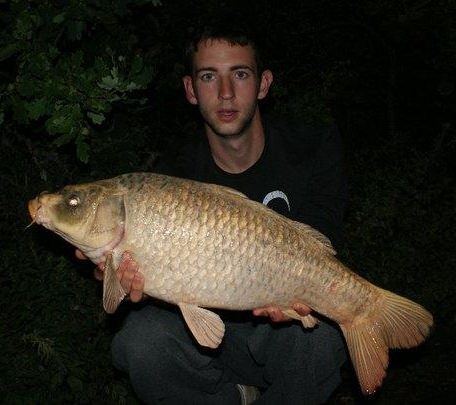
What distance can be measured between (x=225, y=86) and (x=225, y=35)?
279 millimetres

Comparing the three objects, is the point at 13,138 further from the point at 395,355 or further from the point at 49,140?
the point at 395,355

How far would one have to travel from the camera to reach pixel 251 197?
2.59 metres

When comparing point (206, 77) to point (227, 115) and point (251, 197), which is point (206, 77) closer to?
point (227, 115)

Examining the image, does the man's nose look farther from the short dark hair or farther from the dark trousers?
the dark trousers

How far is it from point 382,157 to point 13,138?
7.78 ft

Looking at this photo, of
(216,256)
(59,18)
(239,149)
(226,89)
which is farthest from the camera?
(239,149)

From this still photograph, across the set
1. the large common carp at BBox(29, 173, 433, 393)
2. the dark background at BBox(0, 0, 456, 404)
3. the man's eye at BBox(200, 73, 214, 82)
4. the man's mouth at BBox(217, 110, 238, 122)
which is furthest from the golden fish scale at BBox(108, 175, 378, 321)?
the man's eye at BBox(200, 73, 214, 82)

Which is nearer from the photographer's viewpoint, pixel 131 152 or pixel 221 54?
pixel 221 54

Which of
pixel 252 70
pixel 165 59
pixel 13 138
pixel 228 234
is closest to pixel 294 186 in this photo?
pixel 252 70

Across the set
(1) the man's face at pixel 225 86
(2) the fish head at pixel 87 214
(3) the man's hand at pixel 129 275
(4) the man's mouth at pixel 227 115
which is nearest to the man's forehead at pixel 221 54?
(1) the man's face at pixel 225 86

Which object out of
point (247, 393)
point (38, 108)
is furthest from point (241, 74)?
point (247, 393)

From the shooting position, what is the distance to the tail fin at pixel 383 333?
2.03 m

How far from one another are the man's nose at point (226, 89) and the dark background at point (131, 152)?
→ 1.09 ft

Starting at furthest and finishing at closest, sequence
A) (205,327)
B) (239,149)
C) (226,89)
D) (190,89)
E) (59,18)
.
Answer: (190,89)
(239,149)
(226,89)
(59,18)
(205,327)
